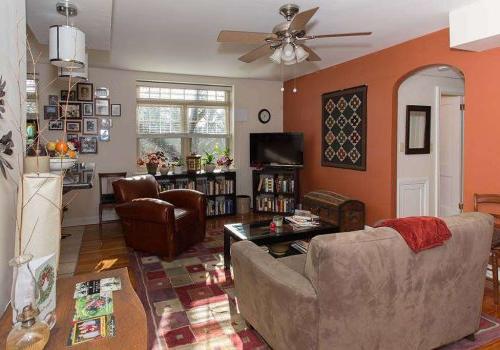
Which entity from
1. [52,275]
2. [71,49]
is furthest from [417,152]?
[52,275]

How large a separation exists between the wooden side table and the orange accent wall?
3362 millimetres

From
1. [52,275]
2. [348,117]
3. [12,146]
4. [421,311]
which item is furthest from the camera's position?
[348,117]

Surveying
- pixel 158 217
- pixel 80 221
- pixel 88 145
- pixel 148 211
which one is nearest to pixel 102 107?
pixel 88 145

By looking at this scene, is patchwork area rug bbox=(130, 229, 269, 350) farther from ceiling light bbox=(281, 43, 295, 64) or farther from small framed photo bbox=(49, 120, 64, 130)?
small framed photo bbox=(49, 120, 64, 130)

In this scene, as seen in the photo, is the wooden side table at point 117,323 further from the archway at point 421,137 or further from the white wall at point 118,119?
the white wall at point 118,119

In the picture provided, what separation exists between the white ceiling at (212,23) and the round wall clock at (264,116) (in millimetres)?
1883

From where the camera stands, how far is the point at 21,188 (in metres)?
1.39

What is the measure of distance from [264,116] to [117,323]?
5669 mm

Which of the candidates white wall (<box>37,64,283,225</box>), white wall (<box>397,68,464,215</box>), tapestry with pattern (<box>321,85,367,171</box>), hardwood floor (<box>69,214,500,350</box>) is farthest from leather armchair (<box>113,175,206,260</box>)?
white wall (<box>397,68,464,215</box>)

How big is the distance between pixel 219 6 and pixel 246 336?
2665 mm

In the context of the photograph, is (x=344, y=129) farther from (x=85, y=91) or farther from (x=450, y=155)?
(x=85, y=91)

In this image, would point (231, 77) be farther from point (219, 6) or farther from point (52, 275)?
point (52, 275)

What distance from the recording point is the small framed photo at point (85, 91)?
5.35 metres

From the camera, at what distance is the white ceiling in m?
2.94
